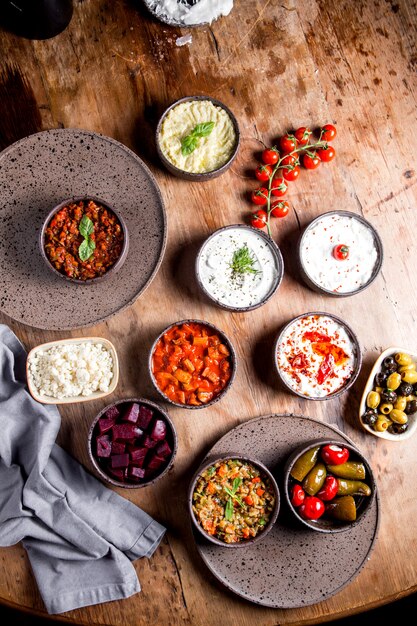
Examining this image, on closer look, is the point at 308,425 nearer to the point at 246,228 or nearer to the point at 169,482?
the point at 169,482

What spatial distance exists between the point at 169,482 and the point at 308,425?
2.94ft

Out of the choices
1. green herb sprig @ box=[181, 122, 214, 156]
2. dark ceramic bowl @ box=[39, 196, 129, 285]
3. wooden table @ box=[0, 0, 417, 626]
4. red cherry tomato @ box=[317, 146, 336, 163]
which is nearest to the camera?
dark ceramic bowl @ box=[39, 196, 129, 285]

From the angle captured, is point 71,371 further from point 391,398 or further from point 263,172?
point 391,398

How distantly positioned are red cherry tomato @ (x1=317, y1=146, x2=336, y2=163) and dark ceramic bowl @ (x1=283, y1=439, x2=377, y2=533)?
170 cm

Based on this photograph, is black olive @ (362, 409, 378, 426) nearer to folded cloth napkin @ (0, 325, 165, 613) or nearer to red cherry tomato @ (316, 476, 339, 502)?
red cherry tomato @ (316, 476, 339, 502)

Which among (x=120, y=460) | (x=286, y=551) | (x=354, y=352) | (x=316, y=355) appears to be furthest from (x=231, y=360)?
(x=286, y=551)

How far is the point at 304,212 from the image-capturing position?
3.90 metres

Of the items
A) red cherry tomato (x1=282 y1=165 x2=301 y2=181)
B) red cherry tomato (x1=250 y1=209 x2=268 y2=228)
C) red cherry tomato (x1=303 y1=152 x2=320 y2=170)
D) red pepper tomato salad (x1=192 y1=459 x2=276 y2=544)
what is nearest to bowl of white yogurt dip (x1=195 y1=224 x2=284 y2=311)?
red cherry tomato (x1=250 y1=209 x2=268 y2=228)

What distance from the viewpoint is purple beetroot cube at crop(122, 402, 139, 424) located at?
11.6 feet

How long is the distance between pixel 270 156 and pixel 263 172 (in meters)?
0.11

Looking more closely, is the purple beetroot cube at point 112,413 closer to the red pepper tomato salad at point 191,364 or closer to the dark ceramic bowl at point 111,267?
the red pepper tomato salad at point 191,364

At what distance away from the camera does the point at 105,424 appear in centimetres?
355

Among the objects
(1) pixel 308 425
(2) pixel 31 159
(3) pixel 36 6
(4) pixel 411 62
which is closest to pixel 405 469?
(1) pixel 308 425

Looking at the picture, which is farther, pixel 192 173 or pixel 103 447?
pixel 192 173
